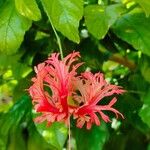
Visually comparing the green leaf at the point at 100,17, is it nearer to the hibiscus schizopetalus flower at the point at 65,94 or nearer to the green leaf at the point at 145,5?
the green leaf at the point at 145,5

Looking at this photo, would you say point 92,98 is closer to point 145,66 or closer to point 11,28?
point 11,28

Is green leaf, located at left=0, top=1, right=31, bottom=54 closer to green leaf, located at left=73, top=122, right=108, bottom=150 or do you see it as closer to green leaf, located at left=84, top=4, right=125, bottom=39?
green leaf, located at left=84, top=4, right=125, bottom=39

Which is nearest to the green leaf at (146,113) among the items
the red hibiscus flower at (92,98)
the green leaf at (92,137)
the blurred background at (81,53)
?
the blurred background at (81,53)

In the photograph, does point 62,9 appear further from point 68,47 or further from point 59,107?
point 68,47

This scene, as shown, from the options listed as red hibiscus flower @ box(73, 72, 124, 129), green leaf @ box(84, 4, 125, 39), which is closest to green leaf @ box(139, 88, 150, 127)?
green leaf @ box(84, 4, 125, 39)

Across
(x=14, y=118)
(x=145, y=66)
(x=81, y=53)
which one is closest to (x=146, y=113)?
(x=145, y=66)

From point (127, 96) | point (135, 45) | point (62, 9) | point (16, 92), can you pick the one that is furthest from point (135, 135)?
point (62, 9)
